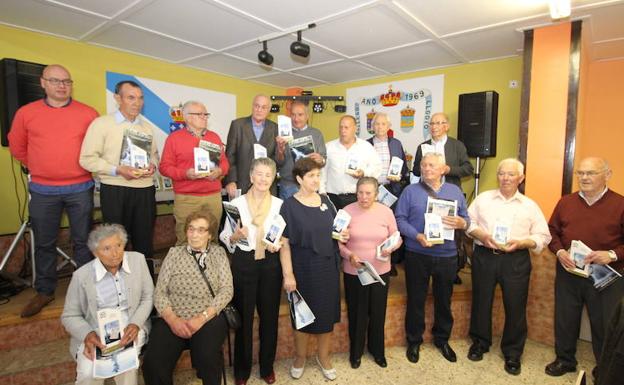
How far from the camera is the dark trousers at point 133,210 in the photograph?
2.70 m

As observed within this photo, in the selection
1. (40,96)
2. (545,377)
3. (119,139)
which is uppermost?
(40,96)

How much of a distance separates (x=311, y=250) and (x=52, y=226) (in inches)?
78.1

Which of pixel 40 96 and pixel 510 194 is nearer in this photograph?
pixel 510 194

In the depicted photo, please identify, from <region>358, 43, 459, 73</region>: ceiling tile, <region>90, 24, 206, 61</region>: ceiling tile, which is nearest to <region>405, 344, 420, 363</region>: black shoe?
<region>358, 43, 459, 73</region>: ceiling tile

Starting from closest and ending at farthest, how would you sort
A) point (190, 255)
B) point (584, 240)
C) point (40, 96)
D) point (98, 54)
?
point (190, 255), point (584, 240), point (40, 96), point (98, 54)

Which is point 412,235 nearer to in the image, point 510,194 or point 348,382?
A: point 510,194

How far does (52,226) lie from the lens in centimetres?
262

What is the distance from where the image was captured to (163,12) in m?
3.16

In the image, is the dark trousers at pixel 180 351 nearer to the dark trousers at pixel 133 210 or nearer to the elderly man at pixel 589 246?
the dark trousers at pixel 133 210

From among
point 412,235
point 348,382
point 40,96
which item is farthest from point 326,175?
point 40,96

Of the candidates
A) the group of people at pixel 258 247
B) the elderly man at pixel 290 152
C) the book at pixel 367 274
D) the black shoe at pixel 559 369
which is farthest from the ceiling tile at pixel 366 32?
the black shoe at pixel 559 369

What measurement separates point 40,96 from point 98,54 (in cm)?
106

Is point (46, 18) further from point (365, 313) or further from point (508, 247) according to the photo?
point (508, 247)

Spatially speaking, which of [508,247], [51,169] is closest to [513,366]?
[508,247]
